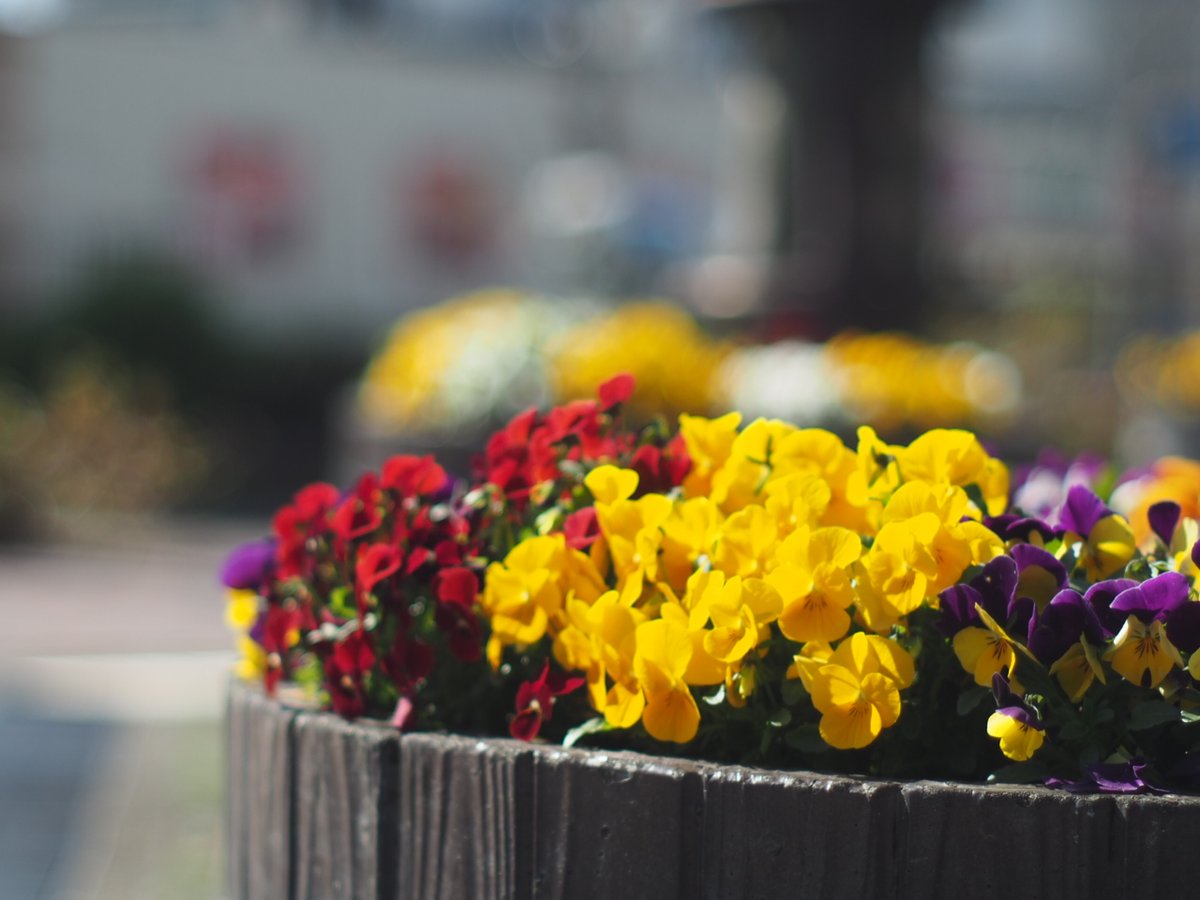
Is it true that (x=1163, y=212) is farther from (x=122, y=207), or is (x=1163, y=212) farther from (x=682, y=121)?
(x=122, y=207)

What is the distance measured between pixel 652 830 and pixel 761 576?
0.32m

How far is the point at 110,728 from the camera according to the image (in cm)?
584

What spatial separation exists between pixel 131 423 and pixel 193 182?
8496 millimetres

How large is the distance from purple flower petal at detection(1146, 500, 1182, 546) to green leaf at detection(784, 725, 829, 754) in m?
0.55

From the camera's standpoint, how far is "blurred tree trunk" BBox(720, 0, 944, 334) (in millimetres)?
9164

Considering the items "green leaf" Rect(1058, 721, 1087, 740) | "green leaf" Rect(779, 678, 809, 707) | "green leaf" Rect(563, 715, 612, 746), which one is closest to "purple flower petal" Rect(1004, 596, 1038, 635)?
"green leaf" Rect(1058, 721, 1087, 740)

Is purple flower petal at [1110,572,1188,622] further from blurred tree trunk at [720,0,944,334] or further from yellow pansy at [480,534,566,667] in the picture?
blurred tree trunk at [720,0,944,334]

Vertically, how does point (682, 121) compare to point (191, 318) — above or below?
above

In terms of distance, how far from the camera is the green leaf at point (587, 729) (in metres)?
1.86

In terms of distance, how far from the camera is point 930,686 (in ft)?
6.01

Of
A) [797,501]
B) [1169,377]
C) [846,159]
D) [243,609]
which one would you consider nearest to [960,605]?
[797,501]

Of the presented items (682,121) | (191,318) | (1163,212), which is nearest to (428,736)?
(191,318)

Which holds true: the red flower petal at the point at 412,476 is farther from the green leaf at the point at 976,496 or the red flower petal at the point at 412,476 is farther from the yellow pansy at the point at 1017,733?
the yellow pansy at the point at 1017,733

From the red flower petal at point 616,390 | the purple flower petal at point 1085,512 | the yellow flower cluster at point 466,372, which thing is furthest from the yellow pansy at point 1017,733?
the yellow flower cluster at point 466,372
